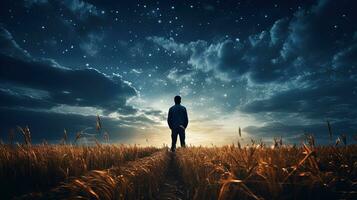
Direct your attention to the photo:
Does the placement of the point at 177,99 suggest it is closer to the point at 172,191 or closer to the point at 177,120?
the point at 177,120

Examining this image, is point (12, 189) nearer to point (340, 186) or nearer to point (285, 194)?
point (285, 194)

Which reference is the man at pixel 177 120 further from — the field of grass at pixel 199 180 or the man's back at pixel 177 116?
the field of grass at pixel 199 180

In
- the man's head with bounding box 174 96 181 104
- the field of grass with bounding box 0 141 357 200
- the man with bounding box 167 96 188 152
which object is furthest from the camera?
the man's head with bounding box 174 96 181 104

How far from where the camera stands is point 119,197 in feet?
7.99

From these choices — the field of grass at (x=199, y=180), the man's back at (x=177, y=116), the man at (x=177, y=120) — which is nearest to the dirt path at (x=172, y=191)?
the field of grass at (x=199, y=180)

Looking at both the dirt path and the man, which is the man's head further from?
the dirt path

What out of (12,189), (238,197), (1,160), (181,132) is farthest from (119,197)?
(181,132)

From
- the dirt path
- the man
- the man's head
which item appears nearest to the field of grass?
the dirt path

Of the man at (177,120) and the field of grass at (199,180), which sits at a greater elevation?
the man at (177,120)

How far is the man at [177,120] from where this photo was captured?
1479cm

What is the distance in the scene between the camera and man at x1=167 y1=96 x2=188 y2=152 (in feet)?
48.5

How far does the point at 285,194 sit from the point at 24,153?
4.15 m

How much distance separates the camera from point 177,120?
1488 cm

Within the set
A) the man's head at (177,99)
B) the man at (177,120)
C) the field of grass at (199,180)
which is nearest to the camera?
the field of grass at (199,180)
